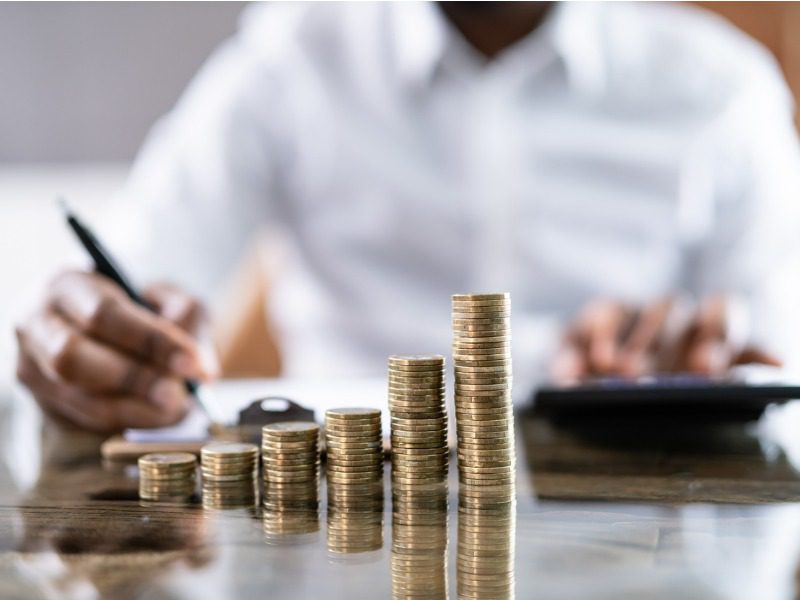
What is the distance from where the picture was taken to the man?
1528 millimetres

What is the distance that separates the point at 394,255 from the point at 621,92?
56 cm

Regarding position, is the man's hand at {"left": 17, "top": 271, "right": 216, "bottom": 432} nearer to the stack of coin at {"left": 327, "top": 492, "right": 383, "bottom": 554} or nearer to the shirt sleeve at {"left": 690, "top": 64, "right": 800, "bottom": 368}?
the stack of coin at {"left": 327, "top": 492, "right": 383, "bottom": 554}

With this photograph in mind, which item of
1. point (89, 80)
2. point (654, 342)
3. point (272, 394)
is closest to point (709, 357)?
point (654, 342)

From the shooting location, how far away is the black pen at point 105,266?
2.31 ft

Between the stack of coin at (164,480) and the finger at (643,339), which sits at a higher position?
the finger at (643,339)

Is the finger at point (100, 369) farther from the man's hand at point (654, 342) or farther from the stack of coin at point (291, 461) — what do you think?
the man's hand at point (654, 342)

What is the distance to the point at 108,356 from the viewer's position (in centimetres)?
71

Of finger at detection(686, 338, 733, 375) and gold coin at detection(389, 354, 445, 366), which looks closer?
gold coin at detection(389, 354, 445, 366)

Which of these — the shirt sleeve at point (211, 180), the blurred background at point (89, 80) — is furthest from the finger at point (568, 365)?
the blurred background at point (89, 80)

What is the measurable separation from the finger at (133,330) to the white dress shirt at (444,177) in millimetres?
748

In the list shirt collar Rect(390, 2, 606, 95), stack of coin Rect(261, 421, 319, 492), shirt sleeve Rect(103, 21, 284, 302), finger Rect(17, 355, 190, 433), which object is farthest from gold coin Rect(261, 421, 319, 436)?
shirt collar Rect(390, 2, 606, 95)

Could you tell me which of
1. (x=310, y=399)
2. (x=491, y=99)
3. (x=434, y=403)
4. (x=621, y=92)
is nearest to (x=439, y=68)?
(x=491, y=99)

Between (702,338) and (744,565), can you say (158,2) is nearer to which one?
(702,338)

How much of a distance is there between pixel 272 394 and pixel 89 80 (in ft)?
6.59
